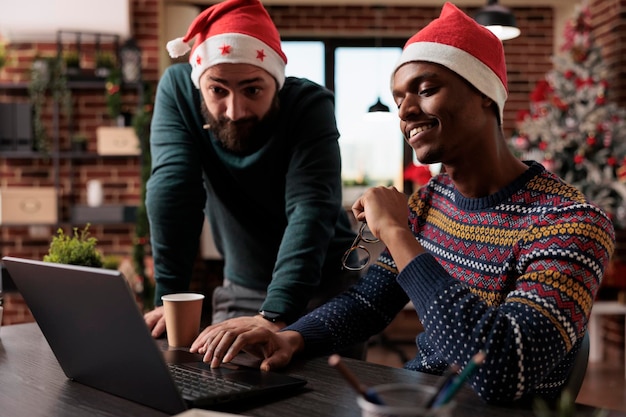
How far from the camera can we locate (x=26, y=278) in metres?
1.07

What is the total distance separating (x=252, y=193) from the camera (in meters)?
1.84

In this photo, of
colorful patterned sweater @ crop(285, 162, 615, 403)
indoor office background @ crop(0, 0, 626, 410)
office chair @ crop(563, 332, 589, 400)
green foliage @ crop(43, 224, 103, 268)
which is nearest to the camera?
colorful patterned sweater @ crop(285, 162, 615, 403)

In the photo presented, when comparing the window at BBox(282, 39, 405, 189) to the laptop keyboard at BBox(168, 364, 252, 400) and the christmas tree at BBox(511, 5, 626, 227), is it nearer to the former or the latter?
the christmas tree at BBox(511, 5, 626, 227)

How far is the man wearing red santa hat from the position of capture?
170cm

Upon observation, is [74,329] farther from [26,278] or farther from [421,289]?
[421,289]

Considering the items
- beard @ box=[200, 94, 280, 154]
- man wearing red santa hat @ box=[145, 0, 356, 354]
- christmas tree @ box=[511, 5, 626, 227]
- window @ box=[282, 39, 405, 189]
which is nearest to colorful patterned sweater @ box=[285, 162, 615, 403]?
man wearing red santa hat @ box=[145, 0, 356, 354]

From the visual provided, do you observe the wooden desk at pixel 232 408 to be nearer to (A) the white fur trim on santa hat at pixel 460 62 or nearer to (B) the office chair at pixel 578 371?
(B) the office chair at pixel 578 371

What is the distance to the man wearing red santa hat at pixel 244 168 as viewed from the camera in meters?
1.70

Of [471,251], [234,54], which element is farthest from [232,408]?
[234,54]

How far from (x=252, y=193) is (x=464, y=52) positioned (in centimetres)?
73

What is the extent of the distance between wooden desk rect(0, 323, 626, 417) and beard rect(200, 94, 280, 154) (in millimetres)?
686

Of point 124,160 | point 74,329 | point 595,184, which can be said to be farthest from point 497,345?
point 124,160

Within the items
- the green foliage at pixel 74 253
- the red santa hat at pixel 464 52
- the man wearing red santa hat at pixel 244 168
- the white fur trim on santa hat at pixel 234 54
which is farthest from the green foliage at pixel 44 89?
the red santa hat at pixel 464 52

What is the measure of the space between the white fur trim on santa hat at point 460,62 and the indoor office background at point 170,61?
328 cm
